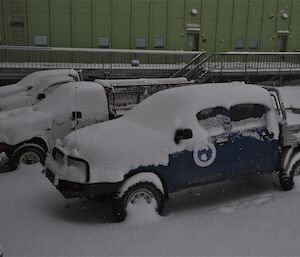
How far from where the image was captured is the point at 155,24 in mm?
27609

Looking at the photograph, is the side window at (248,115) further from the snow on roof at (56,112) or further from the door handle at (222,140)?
the snow on roof at (56,112)

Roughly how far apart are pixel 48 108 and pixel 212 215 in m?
5.00

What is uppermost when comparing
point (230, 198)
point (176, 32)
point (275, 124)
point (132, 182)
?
point (176, 32)

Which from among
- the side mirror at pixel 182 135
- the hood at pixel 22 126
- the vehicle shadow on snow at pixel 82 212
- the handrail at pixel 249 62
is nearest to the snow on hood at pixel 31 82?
the hood at pixel 22 126

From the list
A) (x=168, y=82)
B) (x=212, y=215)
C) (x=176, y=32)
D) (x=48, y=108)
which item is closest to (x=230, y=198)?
(x=212, y=215)

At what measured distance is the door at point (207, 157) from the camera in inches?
254

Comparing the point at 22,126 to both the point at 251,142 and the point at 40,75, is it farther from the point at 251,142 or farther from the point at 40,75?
the point at 251,142

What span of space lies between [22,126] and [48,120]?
0.58 metres

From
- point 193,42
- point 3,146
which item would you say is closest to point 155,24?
→ point 193,42

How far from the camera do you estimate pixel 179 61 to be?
939 inches

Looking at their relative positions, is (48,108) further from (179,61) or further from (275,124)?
(179,61)

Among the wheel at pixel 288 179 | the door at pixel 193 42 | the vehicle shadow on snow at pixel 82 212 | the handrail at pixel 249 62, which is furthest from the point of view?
the door at pixel 193 42

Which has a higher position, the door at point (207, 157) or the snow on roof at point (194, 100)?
the snow on roof at point (194, 100)

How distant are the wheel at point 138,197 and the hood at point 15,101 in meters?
7.02
